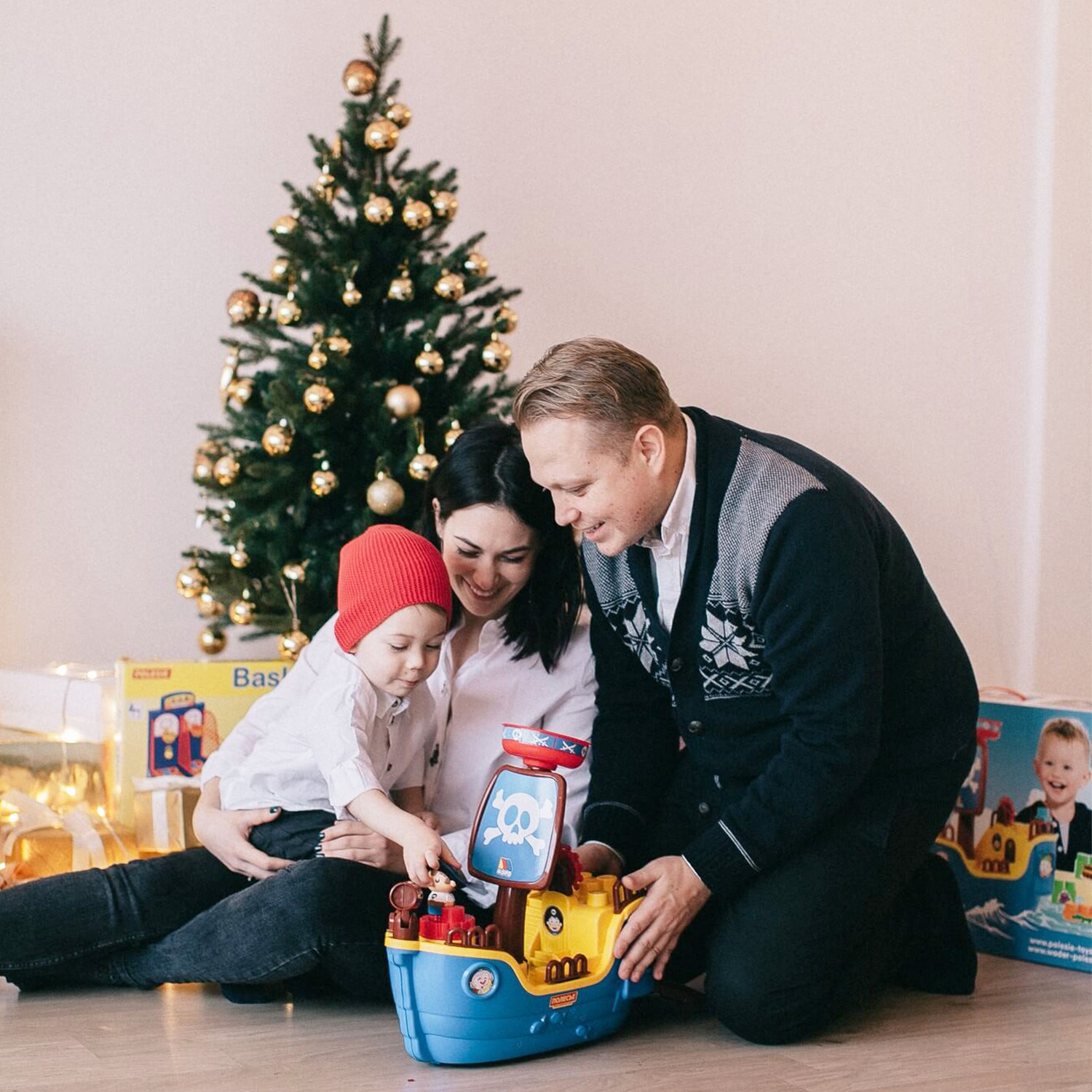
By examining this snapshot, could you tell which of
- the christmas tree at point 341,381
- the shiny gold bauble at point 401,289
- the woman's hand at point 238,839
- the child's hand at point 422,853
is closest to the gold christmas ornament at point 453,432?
the christmas tree at point 341,381

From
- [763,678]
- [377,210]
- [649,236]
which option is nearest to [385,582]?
[763,678]

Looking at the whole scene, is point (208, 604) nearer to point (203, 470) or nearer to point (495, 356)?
point (203, 470)

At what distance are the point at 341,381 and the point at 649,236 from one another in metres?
1.27

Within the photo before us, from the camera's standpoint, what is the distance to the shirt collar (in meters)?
1.51

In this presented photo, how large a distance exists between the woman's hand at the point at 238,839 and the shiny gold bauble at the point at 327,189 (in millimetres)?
1074

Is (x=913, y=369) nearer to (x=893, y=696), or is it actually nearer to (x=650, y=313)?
(x=650, y=313)

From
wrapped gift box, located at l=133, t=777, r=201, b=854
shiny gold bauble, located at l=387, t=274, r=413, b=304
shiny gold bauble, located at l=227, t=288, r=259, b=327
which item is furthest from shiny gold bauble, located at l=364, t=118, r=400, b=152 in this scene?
wrapped gift box, located at l=133, t=777, r=201, b=854

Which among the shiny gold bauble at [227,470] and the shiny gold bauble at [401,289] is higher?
the shiny gold bauble at [401,289]

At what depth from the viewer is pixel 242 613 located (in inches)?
85.0

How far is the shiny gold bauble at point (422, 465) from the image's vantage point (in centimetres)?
208

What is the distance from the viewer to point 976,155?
11.6ft

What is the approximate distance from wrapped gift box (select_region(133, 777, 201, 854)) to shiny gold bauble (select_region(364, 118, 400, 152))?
1127mm

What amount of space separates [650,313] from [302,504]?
130cm

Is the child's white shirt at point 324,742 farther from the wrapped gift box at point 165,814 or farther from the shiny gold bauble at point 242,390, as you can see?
the shiny gold bauble at point 242,390
